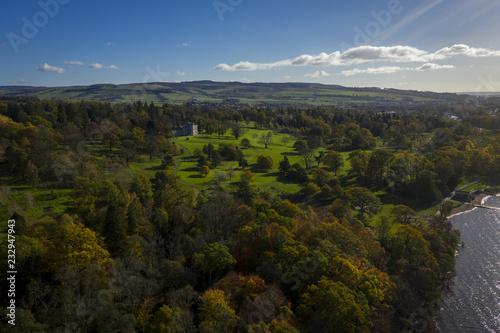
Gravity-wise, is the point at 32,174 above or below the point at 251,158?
above

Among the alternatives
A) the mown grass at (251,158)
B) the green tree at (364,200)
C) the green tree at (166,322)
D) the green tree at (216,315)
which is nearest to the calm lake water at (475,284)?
the green tree at (364,200)

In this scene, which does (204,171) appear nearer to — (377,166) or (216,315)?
(377,166)

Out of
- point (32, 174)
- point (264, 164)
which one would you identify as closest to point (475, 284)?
point (264, 164)

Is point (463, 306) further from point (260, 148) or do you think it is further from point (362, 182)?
point (260, 148)

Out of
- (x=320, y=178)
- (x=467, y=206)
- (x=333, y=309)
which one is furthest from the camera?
(x=320, y=178)

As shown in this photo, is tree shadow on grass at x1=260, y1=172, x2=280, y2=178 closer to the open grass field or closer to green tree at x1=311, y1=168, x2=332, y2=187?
the open grass field

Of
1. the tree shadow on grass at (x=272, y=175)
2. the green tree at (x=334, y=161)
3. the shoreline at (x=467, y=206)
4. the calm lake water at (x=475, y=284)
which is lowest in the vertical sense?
the calm lake water at (x=475, y=284)

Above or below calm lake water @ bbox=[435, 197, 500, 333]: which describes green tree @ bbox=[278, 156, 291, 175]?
above

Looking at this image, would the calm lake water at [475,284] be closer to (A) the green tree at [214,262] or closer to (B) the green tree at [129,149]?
(A) the green tree at [214,262]

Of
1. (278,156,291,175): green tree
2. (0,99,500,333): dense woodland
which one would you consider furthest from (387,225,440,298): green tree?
(278,156,291,175): green tree
